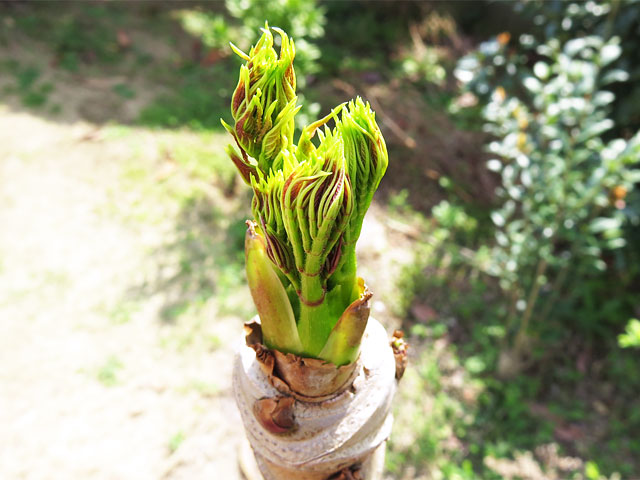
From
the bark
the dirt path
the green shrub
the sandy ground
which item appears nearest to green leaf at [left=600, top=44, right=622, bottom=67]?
the green shrub

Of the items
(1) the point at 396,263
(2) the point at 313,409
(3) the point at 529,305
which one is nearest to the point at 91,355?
(1) the point at 396,263

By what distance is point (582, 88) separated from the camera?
219 centimetres

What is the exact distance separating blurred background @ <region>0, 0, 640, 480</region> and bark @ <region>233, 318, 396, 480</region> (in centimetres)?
137

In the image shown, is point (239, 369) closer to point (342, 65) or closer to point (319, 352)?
point (319, 352)

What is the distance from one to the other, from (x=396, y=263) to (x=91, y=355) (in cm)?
193

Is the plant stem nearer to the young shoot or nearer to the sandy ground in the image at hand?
the sandy ground

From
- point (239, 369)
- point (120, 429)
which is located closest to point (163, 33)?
point (120, 429)

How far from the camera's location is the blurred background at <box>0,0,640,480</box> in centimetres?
251

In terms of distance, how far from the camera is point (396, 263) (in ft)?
11.5

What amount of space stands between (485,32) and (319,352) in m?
5.80

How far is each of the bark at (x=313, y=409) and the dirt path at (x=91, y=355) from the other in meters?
1.92

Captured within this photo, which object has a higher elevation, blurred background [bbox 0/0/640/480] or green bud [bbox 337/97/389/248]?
green bud [bbox 337/97/389/248]

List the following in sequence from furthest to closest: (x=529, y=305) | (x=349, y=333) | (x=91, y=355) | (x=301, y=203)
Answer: (x=91, y=355)
(x=529, y=305)
(x=349, y=333)
(x=301, y=203)

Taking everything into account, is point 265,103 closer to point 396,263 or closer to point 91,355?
point 91,355
